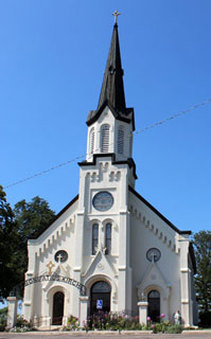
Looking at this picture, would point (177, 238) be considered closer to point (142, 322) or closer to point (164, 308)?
point (164, 308)

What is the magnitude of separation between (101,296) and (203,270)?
98.9 feet

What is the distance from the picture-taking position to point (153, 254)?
34.0 m

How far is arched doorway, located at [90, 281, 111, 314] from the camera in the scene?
1283 inches

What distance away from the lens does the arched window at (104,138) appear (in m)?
37.3

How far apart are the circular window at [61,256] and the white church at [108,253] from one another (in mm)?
81

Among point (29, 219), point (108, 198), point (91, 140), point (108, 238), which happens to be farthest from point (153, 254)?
point (29, 219)

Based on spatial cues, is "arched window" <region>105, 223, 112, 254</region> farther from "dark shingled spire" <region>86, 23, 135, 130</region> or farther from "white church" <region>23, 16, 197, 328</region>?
"dark shingled spire" <region>86, 23, 135, 130</region>

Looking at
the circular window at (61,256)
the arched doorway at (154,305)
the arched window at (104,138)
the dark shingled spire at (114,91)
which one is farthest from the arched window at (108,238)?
the dark shingled spire at (114,91)

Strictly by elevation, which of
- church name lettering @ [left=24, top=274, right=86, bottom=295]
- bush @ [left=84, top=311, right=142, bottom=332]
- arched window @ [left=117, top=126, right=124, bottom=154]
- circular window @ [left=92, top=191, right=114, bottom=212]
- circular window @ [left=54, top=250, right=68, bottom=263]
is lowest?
bush @ [left=84, top=311, right=142, bottom=332]

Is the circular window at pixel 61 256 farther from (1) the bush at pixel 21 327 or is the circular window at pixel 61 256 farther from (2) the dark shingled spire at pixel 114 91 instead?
(2) the dark shingled spire at pixel 114 91

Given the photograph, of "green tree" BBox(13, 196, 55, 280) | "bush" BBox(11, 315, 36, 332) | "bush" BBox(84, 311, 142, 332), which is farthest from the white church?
"green tree" BBox(13, 196, 55, 280)

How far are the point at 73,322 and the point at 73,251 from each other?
6.13m

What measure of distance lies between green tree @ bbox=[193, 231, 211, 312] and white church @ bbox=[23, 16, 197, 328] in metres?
24.9

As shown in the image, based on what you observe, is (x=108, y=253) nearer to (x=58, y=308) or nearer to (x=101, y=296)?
(x=101, y=296)
